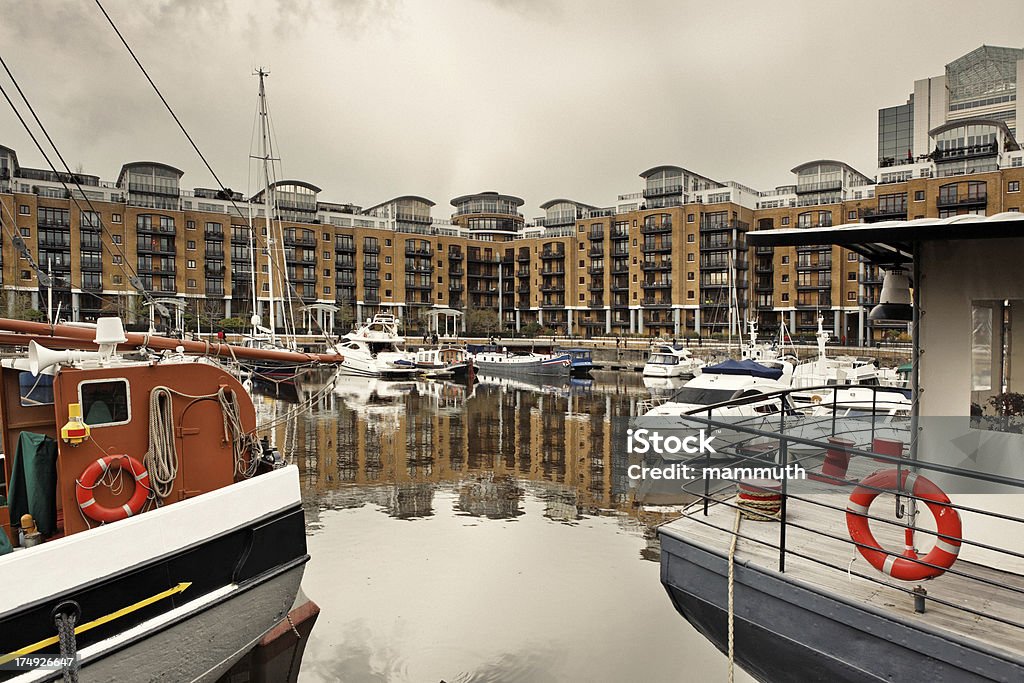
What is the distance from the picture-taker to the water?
270 inches

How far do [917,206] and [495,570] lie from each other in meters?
61.6

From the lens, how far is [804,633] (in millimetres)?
4328

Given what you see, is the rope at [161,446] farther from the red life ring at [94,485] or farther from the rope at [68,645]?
the rope at [68,645]

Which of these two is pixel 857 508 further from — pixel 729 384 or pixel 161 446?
pixel 729 384

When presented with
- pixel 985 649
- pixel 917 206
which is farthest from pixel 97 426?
pixel 917 206

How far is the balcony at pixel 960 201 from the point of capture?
5397 centimetres

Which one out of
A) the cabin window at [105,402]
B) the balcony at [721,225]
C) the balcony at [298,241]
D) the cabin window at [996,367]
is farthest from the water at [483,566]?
the balcony at [298,241]

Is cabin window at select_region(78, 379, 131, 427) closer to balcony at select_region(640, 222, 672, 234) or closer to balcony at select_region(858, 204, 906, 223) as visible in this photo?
balcony at select_region(858, 204, 906, 223)

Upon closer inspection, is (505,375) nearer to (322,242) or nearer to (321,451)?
(321,451)

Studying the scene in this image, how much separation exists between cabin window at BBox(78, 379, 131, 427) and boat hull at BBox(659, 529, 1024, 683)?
502 centimetres

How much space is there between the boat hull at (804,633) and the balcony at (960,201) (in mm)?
62962

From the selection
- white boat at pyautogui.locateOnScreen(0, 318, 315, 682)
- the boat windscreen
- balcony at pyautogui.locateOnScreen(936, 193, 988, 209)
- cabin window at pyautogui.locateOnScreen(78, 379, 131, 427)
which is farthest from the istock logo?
balcony at pyautogui.locateOnScreen(936, 193, 988, 209)

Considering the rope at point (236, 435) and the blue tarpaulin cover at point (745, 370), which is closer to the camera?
the rope at point (236, 435)

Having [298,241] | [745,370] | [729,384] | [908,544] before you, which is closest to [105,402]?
[908,544]
